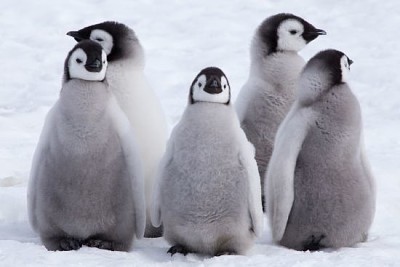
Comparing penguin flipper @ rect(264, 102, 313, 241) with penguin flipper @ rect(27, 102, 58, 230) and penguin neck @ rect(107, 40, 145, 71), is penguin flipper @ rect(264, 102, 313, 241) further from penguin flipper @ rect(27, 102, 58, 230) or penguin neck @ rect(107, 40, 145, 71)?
penguin flipper @ rect(27, 102, 58, 230)

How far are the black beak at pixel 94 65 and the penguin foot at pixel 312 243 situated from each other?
141 centimetres

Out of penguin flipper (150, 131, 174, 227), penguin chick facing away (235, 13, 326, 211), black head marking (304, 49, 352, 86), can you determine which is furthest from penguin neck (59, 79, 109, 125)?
penguin chick facing away (235, 13, 326, 211)

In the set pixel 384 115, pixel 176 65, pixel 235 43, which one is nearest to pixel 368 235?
pixel 384 115

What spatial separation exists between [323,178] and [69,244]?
4.41ft

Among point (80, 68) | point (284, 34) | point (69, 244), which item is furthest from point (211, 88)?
point (284, 34)

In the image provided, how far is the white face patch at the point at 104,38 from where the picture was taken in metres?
5.26

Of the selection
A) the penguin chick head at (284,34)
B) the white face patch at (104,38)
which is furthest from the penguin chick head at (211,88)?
the penguin chick head at (284,34)

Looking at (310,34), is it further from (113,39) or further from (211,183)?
(211,183)

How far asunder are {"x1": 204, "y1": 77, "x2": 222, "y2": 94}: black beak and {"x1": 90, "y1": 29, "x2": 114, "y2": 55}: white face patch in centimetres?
101

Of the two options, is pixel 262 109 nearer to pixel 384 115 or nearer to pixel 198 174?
pixel 198 174

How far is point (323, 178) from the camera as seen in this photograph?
476 cm

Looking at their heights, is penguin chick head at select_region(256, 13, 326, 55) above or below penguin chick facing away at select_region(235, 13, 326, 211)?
above

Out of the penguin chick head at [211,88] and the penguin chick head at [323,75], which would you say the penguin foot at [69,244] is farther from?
the penguin chick head at [323,75]

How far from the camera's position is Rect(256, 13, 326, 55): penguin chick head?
6.16m
